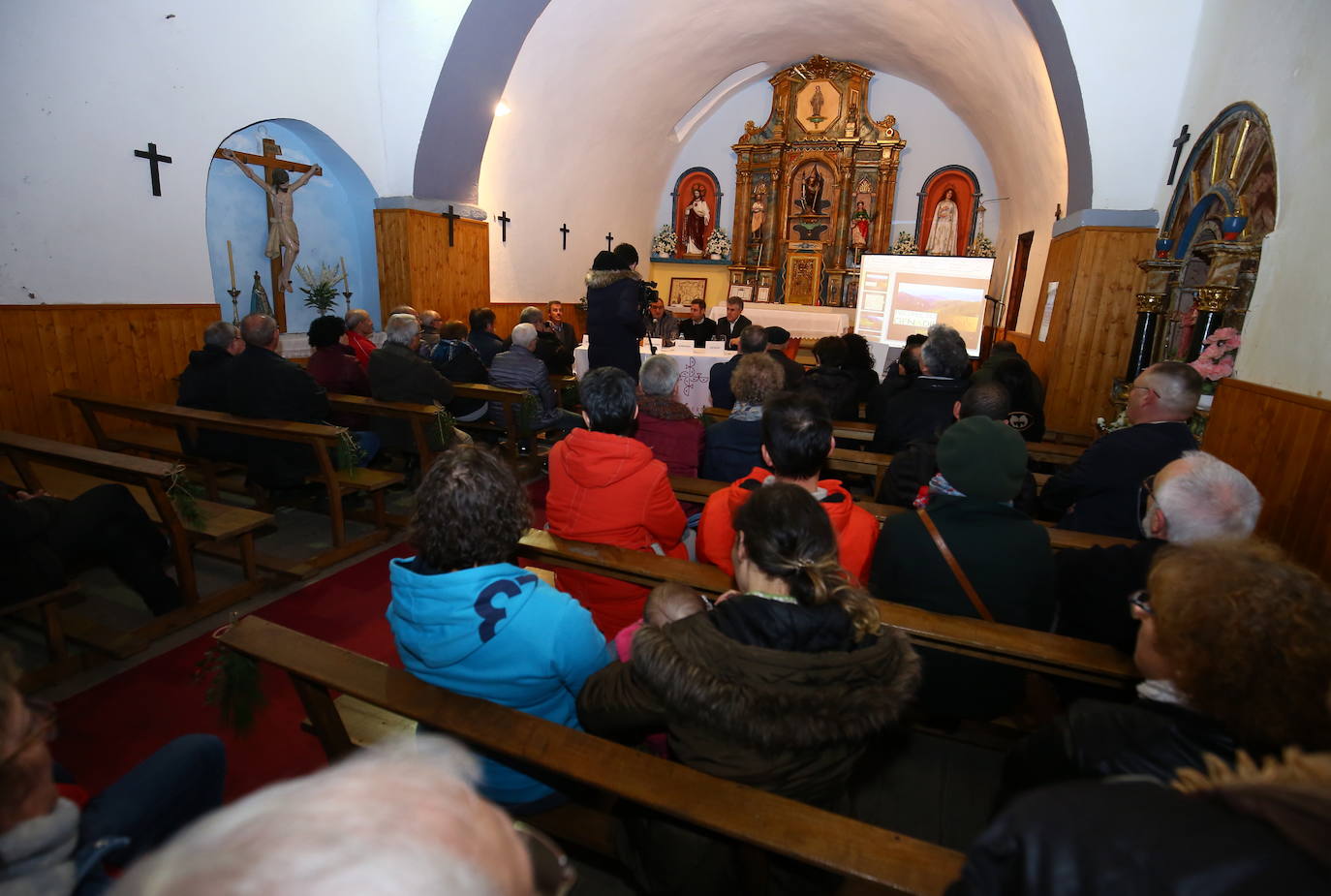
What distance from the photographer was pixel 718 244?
43.4 ft

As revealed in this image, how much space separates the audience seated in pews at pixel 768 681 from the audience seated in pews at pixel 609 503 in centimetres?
101

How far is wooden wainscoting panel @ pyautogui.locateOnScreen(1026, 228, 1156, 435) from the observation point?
6094mm

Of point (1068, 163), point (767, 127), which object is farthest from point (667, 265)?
point (1068, 163)

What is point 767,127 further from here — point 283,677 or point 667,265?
point 283,677

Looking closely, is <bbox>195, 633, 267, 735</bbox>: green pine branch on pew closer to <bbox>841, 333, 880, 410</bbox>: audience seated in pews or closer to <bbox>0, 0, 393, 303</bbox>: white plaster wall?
<bbox>841, 333, 880, 410</bbox>: audience seated in pews

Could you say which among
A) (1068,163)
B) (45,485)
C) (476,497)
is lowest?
(45,485)

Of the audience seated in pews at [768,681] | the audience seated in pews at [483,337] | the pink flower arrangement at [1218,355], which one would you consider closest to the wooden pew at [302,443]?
the audience seated in pews at [483,337]

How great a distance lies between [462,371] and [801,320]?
6753 millimetres

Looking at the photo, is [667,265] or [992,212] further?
[667,265]

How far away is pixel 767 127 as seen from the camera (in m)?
12.6

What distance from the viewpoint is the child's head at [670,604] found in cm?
148

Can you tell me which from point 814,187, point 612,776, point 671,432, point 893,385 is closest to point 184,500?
point 671,432

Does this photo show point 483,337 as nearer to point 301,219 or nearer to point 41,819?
point 301,219

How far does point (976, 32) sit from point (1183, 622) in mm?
8949
